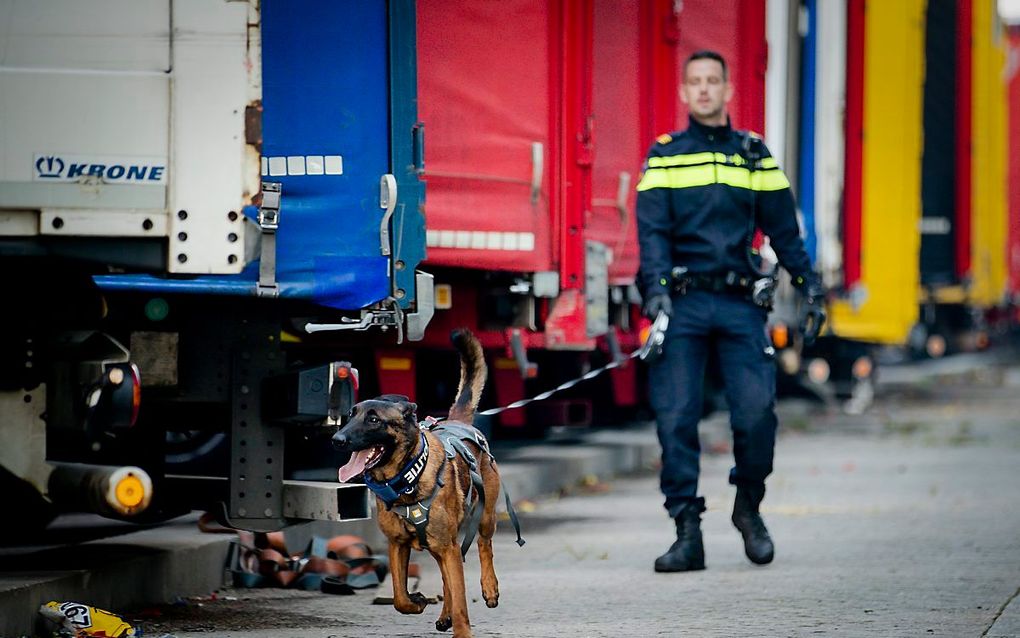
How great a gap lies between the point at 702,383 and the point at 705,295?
0.38 metres

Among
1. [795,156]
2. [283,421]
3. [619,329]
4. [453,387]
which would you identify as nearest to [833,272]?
[795,156]

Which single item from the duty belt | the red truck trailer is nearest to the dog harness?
the duty belt

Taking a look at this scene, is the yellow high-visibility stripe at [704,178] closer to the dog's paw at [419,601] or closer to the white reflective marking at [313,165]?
the white reflective marking at [313,165]

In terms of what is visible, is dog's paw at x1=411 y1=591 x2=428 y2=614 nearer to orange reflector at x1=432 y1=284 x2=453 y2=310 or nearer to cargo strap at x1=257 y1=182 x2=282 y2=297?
cargo strap at x1=257 y1=182 x2=282 y2=297

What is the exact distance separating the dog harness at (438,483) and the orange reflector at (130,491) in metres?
1.06

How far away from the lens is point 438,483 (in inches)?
246

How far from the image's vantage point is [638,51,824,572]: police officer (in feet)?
28.0

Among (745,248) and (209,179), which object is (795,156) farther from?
(209,179)

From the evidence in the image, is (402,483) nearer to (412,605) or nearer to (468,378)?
(412,605)

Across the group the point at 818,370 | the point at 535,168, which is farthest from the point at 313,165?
the point at 818,370

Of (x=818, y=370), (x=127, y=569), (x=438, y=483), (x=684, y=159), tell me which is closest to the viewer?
(x=438, y=483)

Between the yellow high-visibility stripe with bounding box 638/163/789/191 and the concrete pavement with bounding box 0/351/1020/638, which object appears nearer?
the concrete pavement with bounding box 0/351/1020/638

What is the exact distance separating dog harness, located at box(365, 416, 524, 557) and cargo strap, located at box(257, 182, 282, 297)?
2.44ft

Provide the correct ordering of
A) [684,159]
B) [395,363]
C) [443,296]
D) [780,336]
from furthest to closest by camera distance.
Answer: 1. [780,336]
2. [443,296]
3. [395,363]
4. [684,159]
